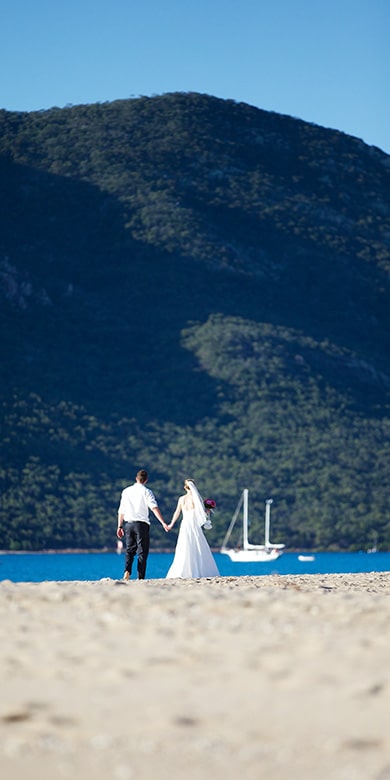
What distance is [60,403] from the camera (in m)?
106

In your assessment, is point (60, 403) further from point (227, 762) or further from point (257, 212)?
point (227, 762)

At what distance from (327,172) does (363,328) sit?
25.5m

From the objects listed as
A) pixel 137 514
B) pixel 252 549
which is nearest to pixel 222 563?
pixel 252 549

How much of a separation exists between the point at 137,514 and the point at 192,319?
369 ft

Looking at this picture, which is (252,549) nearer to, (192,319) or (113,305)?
(192,319)

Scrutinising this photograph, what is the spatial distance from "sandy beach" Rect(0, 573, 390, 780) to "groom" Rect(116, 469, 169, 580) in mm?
7510

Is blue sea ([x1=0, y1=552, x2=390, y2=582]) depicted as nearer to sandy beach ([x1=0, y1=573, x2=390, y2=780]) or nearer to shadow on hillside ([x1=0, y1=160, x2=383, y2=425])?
shadow on hillside ([x1=0, y1=160, x2=383, y2=425])

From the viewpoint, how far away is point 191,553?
754 inches

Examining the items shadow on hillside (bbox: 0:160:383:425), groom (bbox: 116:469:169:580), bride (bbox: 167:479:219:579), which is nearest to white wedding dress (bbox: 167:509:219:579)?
bride (bbox: 167:479:219:579)

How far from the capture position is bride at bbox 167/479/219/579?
61.6 feet

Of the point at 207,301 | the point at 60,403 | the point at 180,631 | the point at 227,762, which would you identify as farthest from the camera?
the point at 207,301

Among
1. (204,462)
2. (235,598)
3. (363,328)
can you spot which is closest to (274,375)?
(204,462)

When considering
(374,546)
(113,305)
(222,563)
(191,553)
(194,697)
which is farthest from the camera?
(113,305)

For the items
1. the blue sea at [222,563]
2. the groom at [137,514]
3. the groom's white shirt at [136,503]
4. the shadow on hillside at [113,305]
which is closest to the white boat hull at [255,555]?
the blue sea at [222,563]
